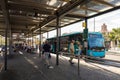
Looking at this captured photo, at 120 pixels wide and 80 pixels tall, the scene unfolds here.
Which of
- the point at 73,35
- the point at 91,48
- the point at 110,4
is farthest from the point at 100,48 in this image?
the point at 110,4

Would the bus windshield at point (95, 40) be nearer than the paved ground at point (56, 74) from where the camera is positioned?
No

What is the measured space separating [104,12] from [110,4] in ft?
5.30

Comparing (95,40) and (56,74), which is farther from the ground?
(95,40)

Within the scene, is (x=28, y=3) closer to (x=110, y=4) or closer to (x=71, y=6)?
(x=71, y=6)

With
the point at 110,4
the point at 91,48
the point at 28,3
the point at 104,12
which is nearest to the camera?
Result: the point at 110,4

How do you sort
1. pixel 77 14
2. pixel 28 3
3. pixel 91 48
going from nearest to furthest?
pixel 28 3 → pixel 77 14 → pixel 91 48

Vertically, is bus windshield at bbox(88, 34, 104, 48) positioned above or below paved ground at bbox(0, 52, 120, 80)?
above

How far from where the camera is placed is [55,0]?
32.3 feet

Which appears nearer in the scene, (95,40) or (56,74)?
(56,74)

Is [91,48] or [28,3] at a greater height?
[28,3]

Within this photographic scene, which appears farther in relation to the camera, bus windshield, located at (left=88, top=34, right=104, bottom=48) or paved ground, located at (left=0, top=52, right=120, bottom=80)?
bus windshield, located at (left=88, top=34, right=104, bottom=48)

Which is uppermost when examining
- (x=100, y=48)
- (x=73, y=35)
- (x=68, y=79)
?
(x=73, y=35)

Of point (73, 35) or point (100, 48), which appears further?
point (73, 35)

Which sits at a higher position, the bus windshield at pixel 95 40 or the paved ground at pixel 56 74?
the bus windshield at pixel 95 40
